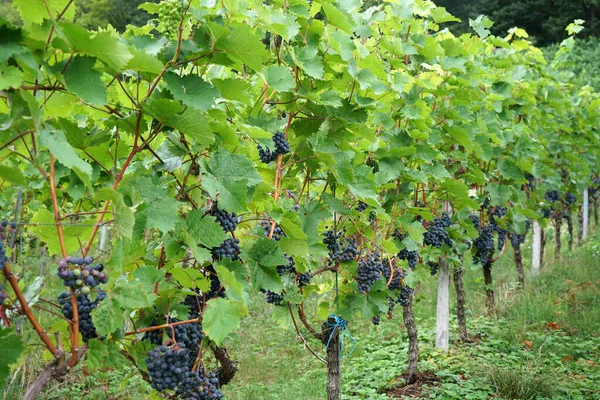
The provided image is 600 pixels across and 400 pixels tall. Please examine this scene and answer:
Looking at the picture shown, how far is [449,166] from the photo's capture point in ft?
16.7

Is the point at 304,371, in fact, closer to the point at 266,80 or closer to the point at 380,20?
the point at 380,20

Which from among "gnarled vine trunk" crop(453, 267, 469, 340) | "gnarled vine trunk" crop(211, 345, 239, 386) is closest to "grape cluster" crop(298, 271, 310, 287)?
"gnarled vine trunk" crop(211, 345, 239, 386)

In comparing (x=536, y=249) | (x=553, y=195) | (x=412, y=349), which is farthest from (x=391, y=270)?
(x=536, y=249)

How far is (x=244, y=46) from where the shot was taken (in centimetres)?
154

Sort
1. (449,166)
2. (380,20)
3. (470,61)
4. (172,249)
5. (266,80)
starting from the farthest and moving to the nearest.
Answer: (449,166), (470,61), (380,20), (266,80), (172,249)

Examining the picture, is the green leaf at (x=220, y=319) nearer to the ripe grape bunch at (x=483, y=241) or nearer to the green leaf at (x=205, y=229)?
the green leaf at (x=205, y=229)

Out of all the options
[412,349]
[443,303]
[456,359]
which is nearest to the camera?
[412,349]

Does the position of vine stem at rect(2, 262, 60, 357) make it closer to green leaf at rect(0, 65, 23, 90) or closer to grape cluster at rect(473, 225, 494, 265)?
green leaf at rect(0, 65, 23, 90)

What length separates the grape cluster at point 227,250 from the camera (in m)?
1.76

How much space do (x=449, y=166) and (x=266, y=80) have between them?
3.41 metres

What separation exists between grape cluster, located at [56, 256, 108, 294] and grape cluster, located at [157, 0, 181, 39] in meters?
0.66

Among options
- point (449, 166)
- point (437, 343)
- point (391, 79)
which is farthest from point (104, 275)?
point (437, 343)

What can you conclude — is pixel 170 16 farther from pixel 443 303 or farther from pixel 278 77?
pixel 443 303

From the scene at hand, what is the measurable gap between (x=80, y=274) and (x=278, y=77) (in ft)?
3.22
